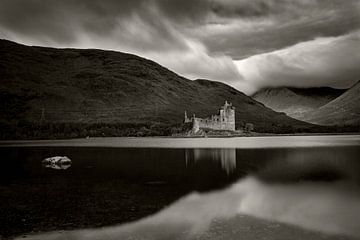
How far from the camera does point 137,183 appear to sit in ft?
106

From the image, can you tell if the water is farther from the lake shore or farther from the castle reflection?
the lake shore

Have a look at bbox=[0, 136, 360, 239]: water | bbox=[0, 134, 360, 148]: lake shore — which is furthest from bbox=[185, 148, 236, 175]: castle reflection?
bbox=[0, 134, 360, 148]: lake shore

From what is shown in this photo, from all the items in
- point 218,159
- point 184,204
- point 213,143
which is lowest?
point 184,204

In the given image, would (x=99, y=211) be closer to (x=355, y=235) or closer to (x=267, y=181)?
(x=355, y=235)

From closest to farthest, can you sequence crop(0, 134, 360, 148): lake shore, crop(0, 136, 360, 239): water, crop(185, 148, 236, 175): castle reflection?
crop(0, 136, 360, 239): water < crop(185, 148, 236, 175): castle reflection < crop(0, 134, 360, 148): lake shore

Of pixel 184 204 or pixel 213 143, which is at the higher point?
pixel 213 143

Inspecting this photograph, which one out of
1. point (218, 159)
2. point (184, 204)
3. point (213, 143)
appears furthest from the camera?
point (213, 143)

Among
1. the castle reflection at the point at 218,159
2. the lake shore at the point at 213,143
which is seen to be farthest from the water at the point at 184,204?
the lake shore at the point at 213,143

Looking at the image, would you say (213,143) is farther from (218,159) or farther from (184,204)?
(184,204)

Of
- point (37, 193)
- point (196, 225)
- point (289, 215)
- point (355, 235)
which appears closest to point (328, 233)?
point (355, 235)

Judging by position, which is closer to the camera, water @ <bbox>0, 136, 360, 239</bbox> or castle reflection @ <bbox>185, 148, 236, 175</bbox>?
water @ <bbox>0, 136, 360, 239</bbox>

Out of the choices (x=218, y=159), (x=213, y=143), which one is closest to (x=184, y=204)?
(x=218, y=159)

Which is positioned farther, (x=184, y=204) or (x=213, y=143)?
(x=213, y=143)

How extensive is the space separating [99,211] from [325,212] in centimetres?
1295
